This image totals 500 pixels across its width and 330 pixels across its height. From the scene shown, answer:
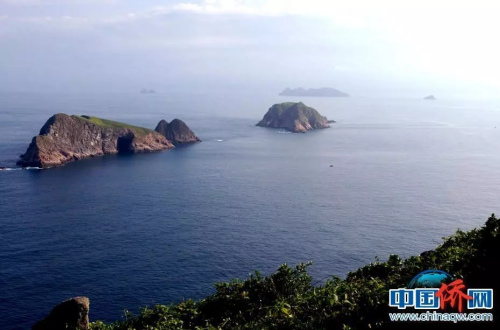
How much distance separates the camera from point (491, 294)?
981 inches

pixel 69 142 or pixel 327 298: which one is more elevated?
pixel 69 142

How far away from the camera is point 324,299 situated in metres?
30.7

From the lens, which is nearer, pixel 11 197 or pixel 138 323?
pixel 138 323

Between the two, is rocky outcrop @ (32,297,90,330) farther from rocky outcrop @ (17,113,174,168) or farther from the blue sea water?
rocky outcrop @ (17,113,174,168)

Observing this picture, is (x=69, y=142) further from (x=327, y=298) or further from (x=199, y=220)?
(x=327, y=298)

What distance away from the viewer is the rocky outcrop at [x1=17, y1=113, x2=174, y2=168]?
164 metres

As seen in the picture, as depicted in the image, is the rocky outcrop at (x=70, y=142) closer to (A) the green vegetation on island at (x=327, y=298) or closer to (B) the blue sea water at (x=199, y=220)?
(B) the blue sea water at (x=199, y=220)

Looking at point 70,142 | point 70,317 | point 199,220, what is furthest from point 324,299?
point 70,142

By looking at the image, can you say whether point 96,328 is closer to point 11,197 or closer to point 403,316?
point 403,316

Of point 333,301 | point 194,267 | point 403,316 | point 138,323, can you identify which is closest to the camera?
point 403,316

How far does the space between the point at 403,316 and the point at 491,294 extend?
4.89 metres

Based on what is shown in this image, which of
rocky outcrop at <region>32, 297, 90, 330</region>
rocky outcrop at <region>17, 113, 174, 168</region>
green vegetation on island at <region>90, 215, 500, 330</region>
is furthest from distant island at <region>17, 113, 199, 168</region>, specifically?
green vegetation on island at <region>90, 215, 500, 330</region>

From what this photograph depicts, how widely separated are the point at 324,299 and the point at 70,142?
16923 cm

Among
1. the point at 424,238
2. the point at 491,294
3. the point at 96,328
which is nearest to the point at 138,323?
the point at 96,328
